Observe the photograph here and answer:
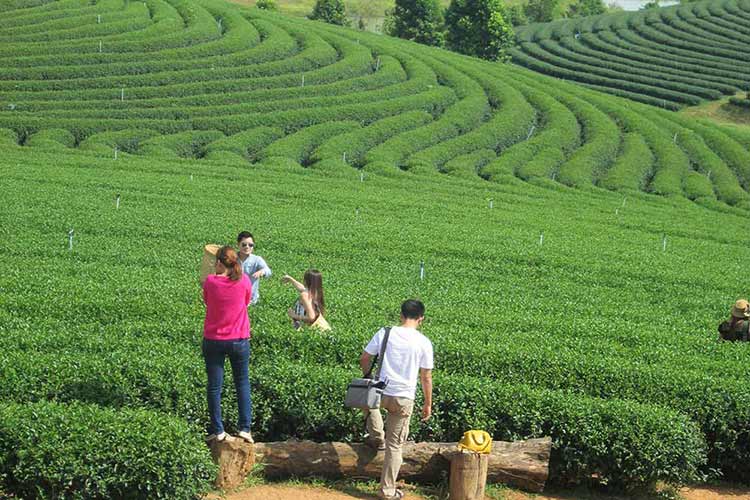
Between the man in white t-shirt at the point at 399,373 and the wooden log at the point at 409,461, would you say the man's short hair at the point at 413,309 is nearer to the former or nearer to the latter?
the man in white t-shirt at the point at 399,373

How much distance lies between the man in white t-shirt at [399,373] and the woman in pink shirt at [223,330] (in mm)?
1618

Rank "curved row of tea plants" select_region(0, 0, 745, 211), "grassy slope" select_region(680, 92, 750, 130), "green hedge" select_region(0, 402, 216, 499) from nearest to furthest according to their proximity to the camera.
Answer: "green hedge" select_region(0, 402, 216, 499)
"curved row of tea plants" select_region(0, 0, 745, 211)
"grassy slope" select_region(680, 92, 750, 130)

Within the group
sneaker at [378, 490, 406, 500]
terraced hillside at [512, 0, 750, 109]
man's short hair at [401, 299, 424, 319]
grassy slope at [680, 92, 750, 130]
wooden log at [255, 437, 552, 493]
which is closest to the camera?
man's short hair at [401, 299, 424, 319]

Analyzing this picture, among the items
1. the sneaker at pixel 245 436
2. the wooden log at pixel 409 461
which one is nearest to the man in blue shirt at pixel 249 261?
the wooden log at pixel 409 461

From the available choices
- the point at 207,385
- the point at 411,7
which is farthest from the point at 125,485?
the point at 411,7

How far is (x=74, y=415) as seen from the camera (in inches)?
498

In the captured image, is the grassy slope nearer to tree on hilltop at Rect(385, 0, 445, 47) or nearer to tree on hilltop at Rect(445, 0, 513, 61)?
tree on hilltop at Rect(445, 0, 513, 61)

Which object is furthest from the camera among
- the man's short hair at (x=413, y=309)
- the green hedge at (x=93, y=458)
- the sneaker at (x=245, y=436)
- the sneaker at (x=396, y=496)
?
the sneaker at (x=245, y=436)

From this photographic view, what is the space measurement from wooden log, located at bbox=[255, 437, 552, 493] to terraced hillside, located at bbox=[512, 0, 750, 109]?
81.8 meters

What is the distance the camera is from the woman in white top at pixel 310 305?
17.5 m

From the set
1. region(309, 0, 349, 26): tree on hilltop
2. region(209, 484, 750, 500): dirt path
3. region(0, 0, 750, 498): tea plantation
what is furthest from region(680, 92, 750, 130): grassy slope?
region(209, 484, 750, 500): dirt path

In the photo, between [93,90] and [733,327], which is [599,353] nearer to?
[733,327]

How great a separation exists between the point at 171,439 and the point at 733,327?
43.2 feet

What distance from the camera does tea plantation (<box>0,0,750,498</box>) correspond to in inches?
573
